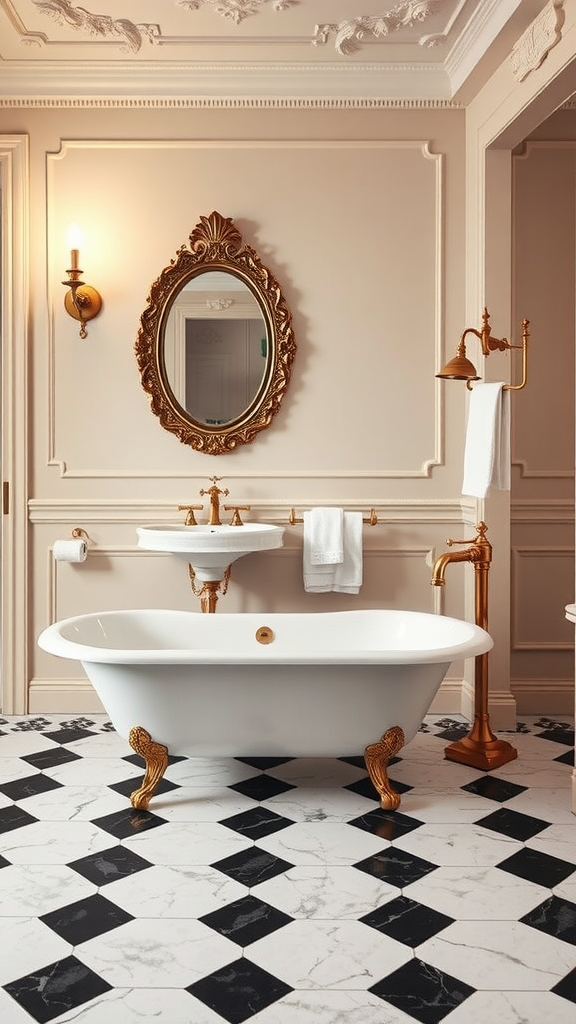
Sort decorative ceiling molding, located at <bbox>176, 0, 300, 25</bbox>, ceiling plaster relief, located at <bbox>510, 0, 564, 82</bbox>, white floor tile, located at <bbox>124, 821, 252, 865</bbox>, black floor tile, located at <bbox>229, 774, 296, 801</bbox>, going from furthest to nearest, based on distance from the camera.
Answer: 1. decorative ceiling molding, located at <bbox>176, 0, 300, 25</bbox>
2. black floor tile, located at <bbox>229, 774, 296, 801</bbox>
3. ceiling plaster relief, located at <bbox>510, 0, 564, 82</bbox>
4. white floor tile, located at <bbox>124, 821, 252, 865</bbox>

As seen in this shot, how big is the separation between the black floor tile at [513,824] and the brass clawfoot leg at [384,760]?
283mm

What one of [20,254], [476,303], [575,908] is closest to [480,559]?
[476,303]

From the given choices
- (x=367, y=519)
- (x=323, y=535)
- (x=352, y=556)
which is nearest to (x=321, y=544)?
(x=323, y=535)

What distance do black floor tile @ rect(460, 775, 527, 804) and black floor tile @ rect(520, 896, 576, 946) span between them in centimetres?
68

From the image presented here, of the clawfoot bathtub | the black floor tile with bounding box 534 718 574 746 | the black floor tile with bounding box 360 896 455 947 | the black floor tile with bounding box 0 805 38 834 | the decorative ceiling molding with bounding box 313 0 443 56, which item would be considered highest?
the decorative ceiling molding with bounding box 313 0 443 56

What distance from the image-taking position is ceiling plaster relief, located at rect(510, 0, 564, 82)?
272cm

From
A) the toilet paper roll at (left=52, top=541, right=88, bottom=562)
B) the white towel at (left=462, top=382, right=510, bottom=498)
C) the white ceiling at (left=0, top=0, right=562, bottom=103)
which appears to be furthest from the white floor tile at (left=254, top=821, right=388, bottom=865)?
the white ceiling at (left=0, top=0, right=562, bottom=103)

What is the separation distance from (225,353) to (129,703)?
173 centimetres

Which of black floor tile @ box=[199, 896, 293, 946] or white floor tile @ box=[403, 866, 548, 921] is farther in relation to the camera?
white floor tile @ box=[403, 866, 548, 921]

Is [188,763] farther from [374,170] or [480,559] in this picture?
[374,170]

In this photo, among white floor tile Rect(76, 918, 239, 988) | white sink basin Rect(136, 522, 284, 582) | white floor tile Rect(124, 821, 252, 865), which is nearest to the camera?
white floor tile Rect(76, 918, 239, 988)

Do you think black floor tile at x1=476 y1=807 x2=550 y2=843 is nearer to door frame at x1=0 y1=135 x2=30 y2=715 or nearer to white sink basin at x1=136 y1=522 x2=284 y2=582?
white sink basin at x1=136 y1=522 x2=284 y2=582

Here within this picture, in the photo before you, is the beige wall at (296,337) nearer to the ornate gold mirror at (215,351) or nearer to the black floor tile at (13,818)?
the ornate gold mirror at (215,351)

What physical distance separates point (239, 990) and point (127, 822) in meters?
0.98
